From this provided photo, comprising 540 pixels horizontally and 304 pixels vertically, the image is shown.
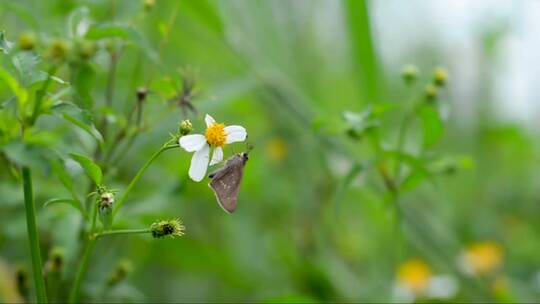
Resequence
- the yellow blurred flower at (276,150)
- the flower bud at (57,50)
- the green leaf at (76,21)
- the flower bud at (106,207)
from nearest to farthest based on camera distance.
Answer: the flower bud at (57,50), the flower bud at (106,207), the green leaf at (76,21), the yellow blurred flower at (276,150)

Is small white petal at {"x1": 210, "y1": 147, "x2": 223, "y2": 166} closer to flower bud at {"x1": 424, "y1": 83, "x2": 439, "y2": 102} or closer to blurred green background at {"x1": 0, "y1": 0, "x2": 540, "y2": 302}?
blurred green background at {"x1": 0, "y1": 0, "x2": 540, "y2": 302}

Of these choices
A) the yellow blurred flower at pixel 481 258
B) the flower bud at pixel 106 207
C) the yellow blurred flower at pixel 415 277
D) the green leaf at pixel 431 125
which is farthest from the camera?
the yellow blurred flower at pixel 481 258

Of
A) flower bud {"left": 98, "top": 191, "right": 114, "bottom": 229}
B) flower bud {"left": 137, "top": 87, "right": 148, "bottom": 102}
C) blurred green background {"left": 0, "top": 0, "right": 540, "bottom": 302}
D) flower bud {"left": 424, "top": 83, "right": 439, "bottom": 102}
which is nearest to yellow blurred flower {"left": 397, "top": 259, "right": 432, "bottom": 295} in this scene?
blurred green background {"left": 0, "top": 0, "right": 540, "bottom": 302}

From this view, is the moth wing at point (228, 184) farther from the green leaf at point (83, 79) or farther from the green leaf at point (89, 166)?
the green leaf at point (83, 79)

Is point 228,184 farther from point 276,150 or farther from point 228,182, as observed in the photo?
point 276,150

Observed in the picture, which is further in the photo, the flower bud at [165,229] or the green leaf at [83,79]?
A: the green leaf at [83,79]

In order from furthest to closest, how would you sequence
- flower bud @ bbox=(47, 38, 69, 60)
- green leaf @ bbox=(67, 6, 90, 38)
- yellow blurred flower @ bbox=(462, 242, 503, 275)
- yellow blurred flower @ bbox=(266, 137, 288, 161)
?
yellow blurred flower @ bbox=(266, 137, 288, 161), yellow blurred flower @ bbox=(462, 242, 503, 275), green leaf @ bbox=(67, 6, 90, 38), flower bud @ bbox=(47, 38, 69, 60)

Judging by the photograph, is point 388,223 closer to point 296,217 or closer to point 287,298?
point 296,217

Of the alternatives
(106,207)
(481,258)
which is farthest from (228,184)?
(481,258)

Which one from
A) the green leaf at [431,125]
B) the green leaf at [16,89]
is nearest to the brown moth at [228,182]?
the green leaf at [16,89]
